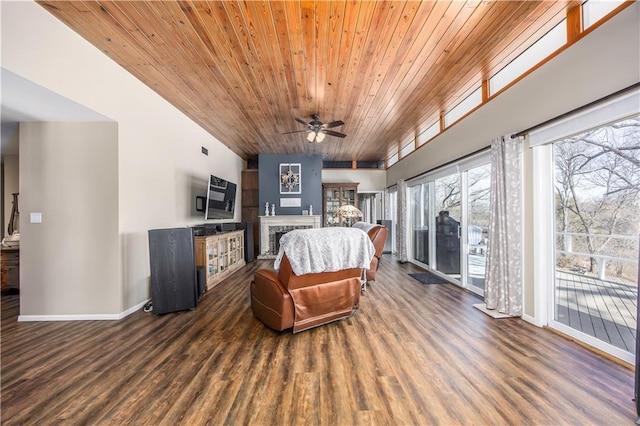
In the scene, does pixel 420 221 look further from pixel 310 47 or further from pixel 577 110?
pixel 310 47

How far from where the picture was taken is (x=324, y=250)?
2457 millimetres

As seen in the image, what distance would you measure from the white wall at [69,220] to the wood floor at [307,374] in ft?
1.04

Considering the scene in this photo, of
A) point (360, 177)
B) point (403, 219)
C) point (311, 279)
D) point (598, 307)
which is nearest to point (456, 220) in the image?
point (403, 219)

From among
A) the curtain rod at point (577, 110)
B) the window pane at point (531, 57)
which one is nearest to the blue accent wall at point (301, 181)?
the window pane at point (531, 57)

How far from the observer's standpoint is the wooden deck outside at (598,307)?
2.15m

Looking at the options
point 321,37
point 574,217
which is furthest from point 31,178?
point 574,217

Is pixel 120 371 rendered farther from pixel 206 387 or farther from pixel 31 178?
pixel 31 178

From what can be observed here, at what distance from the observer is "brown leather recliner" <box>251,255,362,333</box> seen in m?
2.41

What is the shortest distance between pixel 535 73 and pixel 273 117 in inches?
137

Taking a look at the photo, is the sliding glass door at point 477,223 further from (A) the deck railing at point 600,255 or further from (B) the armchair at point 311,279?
(B) the armchair at point 311,279

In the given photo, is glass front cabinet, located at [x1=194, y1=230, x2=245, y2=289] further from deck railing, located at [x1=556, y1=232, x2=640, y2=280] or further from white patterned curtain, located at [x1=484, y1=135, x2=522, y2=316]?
deck railing, located at [x1=556, y1=232, x2=640, y2=280]

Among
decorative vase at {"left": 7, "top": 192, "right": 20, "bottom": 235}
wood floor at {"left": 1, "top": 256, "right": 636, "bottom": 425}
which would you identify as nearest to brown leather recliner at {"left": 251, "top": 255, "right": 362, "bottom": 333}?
wood floor at {"left": 1, "top": 256, "right": 636, "bottom": 425}

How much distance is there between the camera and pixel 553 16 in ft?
7.12

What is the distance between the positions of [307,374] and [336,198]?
592 cm
